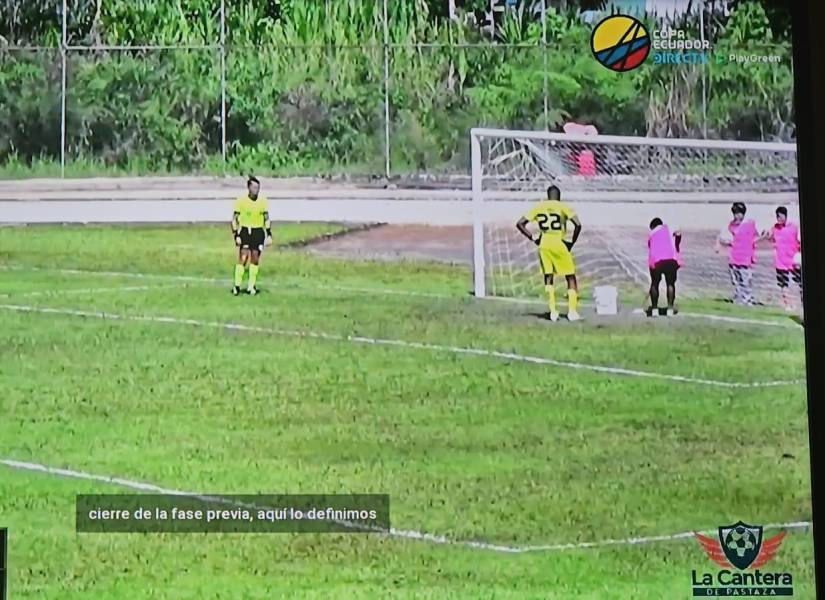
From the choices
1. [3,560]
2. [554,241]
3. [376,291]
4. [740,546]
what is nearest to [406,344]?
[376,291]

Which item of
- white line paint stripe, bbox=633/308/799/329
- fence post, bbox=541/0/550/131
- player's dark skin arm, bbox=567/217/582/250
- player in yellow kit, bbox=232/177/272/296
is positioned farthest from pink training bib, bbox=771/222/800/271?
player in yellow kit, bbox=232/177/272/296

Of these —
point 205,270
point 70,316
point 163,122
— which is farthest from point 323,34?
point 70,316

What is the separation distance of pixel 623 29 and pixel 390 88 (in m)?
0.49

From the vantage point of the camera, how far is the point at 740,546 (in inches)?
73.4

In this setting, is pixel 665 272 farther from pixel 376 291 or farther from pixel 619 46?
pixel 376 291

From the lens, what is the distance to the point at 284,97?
6.51ft

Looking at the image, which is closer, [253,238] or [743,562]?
[743,562]

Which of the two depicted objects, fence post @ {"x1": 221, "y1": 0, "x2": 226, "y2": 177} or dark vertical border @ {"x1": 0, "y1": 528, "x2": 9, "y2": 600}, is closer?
dark vertical border @ {"x1": 0, "y1": 528, "x2": 9, "y2": 600}

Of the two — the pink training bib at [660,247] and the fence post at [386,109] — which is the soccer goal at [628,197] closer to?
the pink training bib at [660,247]

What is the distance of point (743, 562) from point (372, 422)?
2.46 ft

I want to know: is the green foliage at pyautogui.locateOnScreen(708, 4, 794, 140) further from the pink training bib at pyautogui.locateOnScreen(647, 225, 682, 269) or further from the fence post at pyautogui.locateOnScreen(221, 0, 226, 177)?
the fence post at pyautogui.locateOnScreen(221, 0, 226, 177)

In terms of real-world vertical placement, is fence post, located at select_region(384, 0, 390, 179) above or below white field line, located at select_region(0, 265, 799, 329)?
above

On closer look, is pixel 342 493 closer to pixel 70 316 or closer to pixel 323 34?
pixel 70 316

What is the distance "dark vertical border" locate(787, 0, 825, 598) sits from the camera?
1912 mm
